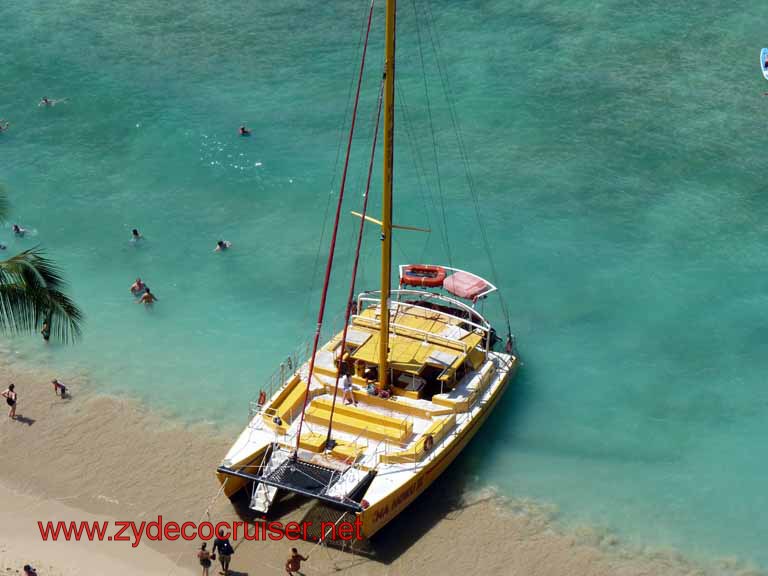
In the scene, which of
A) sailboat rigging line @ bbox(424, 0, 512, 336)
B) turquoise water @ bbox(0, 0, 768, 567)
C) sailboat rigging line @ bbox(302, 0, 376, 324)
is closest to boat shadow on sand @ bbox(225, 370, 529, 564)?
turquoise water @ bbox(0, 0, 768, 567)

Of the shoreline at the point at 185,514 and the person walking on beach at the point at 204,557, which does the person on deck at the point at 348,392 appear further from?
the person walking on beach at the point at 204,557

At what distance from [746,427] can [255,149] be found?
27.7m

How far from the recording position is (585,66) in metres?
53.9

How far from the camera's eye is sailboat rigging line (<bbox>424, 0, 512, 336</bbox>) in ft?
134

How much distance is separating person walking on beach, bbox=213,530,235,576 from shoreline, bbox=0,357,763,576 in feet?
1.26

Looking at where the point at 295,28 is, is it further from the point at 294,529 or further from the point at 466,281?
the point at 294,529

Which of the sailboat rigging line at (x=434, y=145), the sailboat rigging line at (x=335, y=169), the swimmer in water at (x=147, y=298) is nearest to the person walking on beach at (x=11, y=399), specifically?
the swimmer in water at (x=147, y=298)

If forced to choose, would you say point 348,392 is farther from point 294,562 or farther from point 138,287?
point 138,287

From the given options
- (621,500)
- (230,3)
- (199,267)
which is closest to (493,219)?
(199,267)

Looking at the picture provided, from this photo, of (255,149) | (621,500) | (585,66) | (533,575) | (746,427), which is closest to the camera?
(533,575)

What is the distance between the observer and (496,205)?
4500 centimetres

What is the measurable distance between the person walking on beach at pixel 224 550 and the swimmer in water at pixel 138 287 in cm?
1589

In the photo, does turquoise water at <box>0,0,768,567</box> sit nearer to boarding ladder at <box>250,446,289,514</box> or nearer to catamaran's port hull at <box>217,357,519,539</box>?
catamaran's port hull at <box>217,357,519,539</box>

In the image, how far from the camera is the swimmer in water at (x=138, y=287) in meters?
40.4
